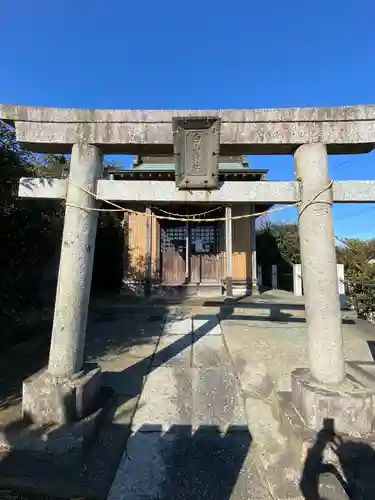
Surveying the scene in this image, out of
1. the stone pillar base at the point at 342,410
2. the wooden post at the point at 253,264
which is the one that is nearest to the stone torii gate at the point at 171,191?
the stone pillar base at the point at 342,410

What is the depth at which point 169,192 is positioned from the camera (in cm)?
386

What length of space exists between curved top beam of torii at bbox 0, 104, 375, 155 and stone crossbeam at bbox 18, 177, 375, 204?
0.49 m

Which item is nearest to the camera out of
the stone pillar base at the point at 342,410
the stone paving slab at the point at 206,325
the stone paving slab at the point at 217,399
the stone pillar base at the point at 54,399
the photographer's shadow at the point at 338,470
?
the photographer's shadow at the point at 338,470

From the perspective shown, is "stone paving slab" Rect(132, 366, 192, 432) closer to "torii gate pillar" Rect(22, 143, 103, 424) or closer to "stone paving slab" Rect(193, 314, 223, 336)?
"torii gate pillar" Rect(22, 143, 103, 424)

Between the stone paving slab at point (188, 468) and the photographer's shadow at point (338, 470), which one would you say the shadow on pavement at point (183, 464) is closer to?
the stone paving slab at point (188, 468)

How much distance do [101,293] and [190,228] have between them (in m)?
4.64

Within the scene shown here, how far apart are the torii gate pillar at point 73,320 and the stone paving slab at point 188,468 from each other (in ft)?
2.66

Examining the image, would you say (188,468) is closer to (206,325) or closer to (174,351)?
(174,351)

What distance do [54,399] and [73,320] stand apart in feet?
2.75

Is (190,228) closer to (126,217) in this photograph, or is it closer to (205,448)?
(126,217)

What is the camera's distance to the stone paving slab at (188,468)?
2.68 m

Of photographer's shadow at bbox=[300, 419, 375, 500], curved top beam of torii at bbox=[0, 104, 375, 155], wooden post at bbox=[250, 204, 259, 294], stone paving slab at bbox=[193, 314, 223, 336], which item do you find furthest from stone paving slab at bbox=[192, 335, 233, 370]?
wooden post at bbox=[250, 204, 259, 294]

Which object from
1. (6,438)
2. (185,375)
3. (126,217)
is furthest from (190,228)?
(6,438)

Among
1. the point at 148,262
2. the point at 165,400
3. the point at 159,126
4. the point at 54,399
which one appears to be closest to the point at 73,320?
the point at 54,399
